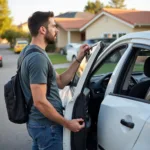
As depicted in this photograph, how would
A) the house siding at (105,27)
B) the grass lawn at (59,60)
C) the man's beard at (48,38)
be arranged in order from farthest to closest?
the house siding at (105,27) < the grass lawn at (59,60) < the man's beard at (48,38)

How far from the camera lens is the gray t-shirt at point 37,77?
8.38ft

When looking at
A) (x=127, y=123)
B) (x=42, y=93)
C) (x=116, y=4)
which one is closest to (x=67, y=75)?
(x=42, y=93)

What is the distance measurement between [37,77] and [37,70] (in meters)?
0.06

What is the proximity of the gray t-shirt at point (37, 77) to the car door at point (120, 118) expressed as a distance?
43 cm

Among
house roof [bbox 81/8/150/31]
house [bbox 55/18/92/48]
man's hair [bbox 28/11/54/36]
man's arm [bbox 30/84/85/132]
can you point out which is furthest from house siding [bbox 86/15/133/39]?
man's arm [bbox 30/84/85/132]

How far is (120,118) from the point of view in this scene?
99.6 inches

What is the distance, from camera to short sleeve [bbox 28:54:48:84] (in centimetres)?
254

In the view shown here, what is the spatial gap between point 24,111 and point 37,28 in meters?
0.75

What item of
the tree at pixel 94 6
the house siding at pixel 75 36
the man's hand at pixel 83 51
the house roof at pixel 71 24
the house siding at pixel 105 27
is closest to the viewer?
the man's hand at pixel 83 51

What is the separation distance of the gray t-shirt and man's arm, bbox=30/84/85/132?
0.06 meters

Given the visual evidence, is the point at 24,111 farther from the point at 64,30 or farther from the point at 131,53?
the point at 64,30

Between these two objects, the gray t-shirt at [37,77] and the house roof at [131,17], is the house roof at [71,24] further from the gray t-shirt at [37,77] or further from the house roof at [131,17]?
the gray t-shirt at [37,77]

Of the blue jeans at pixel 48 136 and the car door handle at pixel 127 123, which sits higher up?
the car door handle at pixel 127 123

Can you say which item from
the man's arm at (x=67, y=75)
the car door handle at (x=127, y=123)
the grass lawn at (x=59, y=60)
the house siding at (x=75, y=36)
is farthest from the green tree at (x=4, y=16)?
the car door handle at (x=127, y=123)
